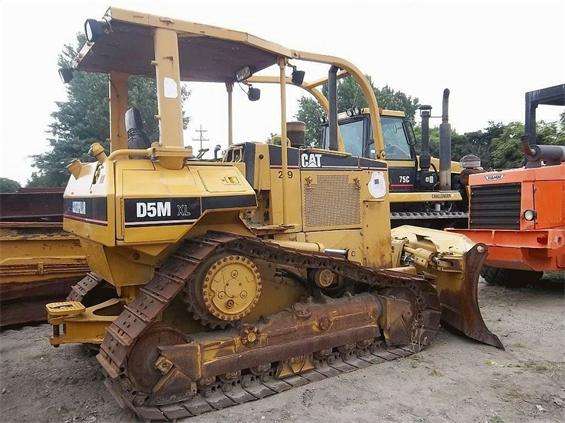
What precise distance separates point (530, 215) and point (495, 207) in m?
0.68

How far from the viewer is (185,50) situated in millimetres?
4832

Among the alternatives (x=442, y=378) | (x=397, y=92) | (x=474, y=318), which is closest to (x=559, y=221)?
(x=474, y=318)

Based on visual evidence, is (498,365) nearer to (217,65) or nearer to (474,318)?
(474,318)

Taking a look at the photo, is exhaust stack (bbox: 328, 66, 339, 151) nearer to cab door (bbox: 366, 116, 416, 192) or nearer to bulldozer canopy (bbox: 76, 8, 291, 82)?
bulldozer canopy (bbox: 76, 8, 291, 82)

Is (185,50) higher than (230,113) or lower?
higher

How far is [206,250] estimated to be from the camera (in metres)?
3.92

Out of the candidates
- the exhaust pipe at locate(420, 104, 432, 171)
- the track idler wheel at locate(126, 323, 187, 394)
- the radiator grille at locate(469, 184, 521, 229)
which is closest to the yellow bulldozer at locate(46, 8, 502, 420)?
the track idler wheel at locate(126, 323, 187, 394)

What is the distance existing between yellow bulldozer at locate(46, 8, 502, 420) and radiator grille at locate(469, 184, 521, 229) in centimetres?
224

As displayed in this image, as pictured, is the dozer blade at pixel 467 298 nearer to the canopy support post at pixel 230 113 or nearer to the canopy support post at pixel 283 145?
the canopy support post at pixel 283 145

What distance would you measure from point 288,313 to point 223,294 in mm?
799

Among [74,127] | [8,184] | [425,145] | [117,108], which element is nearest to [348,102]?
[74,127]

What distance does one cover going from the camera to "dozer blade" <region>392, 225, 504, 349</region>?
17.8ft

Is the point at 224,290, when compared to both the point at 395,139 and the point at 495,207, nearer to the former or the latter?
the point at 495,207

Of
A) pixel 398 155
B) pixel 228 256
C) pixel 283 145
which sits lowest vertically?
pixel 228 256
